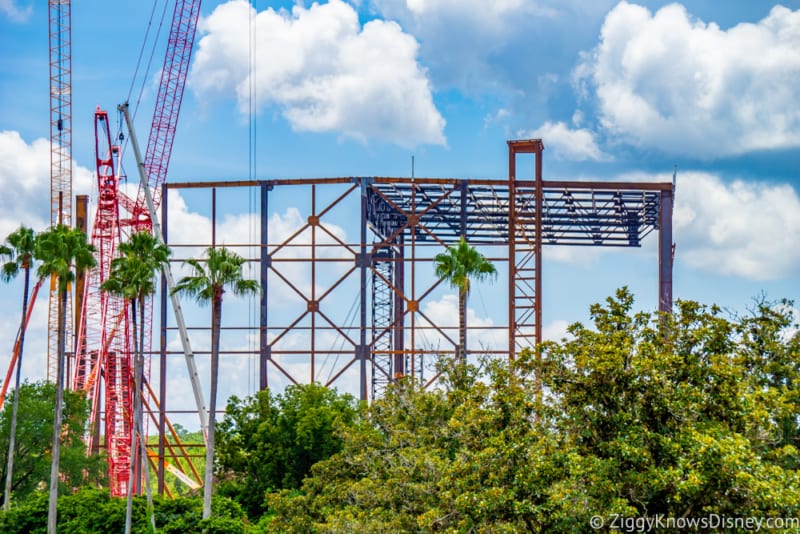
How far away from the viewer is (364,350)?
74188 mm

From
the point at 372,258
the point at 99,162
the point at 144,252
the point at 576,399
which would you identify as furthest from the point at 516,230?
the point at 576,399

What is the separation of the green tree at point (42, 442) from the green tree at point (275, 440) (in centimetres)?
811

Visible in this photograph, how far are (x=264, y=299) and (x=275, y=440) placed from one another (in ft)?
37.5

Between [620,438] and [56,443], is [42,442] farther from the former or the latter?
[620,438]

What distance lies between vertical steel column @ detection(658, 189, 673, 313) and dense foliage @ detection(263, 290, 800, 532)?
36.1 meters

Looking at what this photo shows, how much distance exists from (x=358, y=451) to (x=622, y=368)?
983 inches

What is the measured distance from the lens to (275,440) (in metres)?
67.2

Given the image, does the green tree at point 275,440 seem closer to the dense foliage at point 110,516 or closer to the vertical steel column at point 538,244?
the dense foliage at point 110,516

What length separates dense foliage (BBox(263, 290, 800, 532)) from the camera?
2778cm

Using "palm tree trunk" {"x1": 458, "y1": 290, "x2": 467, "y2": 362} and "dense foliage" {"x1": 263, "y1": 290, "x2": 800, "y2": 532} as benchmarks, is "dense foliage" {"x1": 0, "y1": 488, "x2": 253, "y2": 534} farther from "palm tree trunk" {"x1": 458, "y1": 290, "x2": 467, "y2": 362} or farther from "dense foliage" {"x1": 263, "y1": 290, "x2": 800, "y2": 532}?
"dense foliage" {"x1": 263, "y1": 290, "x2": 800, "y2": 532}

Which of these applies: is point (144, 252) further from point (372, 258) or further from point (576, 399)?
point (576, 399)

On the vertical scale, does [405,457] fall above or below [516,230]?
below

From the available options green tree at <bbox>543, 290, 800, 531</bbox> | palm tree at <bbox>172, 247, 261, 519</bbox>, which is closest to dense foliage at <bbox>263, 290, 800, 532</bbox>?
green tree at <bbox>543, 290, 800, 531</bbox>

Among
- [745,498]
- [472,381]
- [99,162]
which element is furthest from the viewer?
[99,162]
